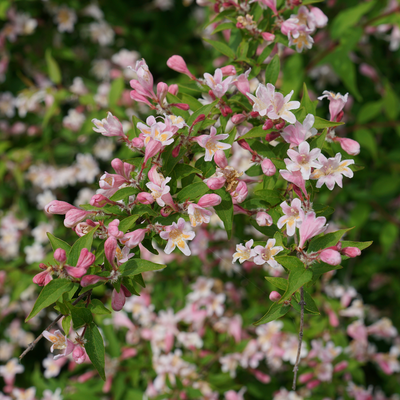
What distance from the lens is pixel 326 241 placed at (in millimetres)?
1229

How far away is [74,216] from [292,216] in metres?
0.73

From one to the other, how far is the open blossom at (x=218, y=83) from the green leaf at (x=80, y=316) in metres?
0.88

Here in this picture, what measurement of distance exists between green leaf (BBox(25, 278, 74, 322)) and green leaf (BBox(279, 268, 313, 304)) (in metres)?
Result: 0.67

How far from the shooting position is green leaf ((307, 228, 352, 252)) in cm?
121

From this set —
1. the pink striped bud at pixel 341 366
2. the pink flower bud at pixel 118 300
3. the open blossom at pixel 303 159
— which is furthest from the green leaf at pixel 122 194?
the pink striped bud at pixel 341 366

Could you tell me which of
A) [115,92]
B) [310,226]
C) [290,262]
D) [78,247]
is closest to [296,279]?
[290,262]

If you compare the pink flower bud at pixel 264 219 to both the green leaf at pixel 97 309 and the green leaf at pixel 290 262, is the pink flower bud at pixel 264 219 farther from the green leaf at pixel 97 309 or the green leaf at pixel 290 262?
the green leaf at pixel 97 309

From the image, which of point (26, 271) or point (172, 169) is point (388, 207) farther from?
point (26, 271)

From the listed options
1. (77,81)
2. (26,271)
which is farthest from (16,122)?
(26,271)

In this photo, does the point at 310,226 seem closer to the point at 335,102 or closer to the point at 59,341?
the point at 335,102

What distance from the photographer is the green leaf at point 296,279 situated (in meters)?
1.12

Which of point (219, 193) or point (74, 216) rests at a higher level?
point (219, 193)

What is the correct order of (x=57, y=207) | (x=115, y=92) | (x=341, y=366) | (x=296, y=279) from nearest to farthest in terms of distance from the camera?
1. (x=296, y=279)
2. (x=57, y=207)
3. (x=341, y=366)
4. (x=115, y=92)

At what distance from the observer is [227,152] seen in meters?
1.37
